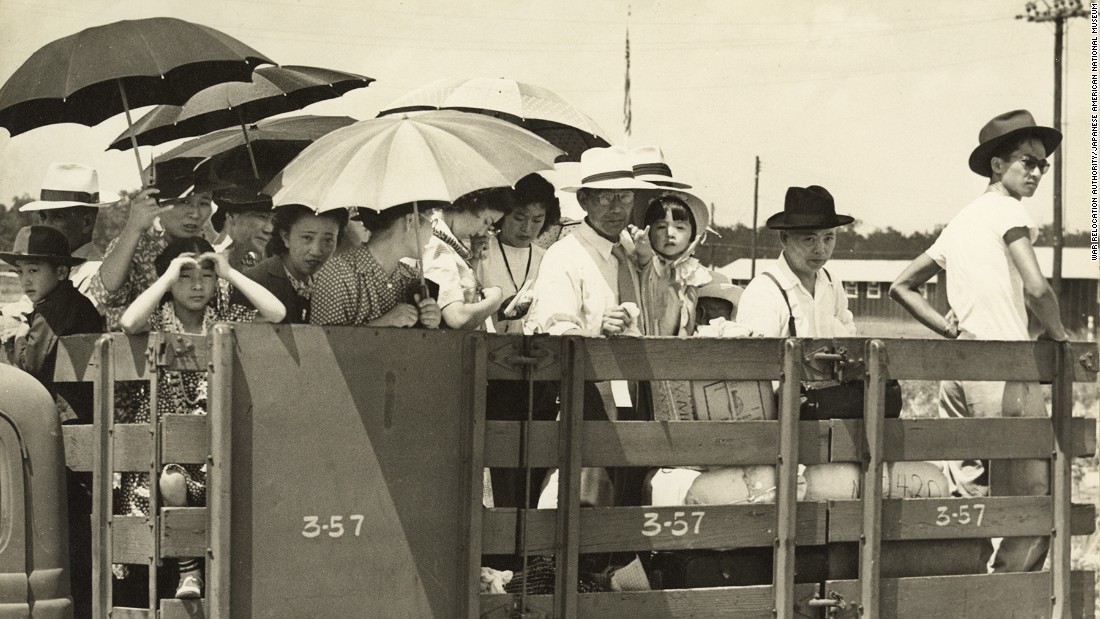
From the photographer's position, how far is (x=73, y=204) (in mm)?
6281

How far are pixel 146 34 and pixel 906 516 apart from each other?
3.58 m

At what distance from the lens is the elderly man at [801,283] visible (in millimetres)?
5699

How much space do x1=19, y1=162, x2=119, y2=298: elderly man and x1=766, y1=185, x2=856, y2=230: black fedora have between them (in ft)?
10.8

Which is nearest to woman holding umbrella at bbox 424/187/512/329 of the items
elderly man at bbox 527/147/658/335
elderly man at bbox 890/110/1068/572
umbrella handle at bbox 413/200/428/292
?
umbrella handle at bbox 413/200/428/292

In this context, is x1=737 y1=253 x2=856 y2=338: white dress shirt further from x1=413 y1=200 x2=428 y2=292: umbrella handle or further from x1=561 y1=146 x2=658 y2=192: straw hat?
x1=413 y1=200 x2=428 y2=292: umbrella handle

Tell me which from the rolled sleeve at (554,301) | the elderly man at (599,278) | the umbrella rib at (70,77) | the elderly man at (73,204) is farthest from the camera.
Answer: the elderly man at (73,204)

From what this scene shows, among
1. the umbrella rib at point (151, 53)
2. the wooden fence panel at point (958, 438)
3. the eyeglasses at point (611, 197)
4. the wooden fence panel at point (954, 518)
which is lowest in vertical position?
the wooden fence panel at point (954, 518)

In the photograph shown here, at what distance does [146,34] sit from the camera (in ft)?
17.7

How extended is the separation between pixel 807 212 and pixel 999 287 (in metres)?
0.92

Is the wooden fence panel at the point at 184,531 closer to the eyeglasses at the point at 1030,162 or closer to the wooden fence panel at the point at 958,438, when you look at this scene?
the wooden fence panel at the point at 958,438

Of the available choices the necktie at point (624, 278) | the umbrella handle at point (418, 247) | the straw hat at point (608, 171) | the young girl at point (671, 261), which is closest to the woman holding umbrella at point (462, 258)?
the umbrella handle at point (418, 247)

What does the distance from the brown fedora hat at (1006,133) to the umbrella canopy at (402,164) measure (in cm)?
253

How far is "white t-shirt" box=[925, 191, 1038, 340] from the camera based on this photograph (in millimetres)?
5832

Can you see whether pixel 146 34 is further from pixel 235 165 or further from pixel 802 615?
pixel 802 615
